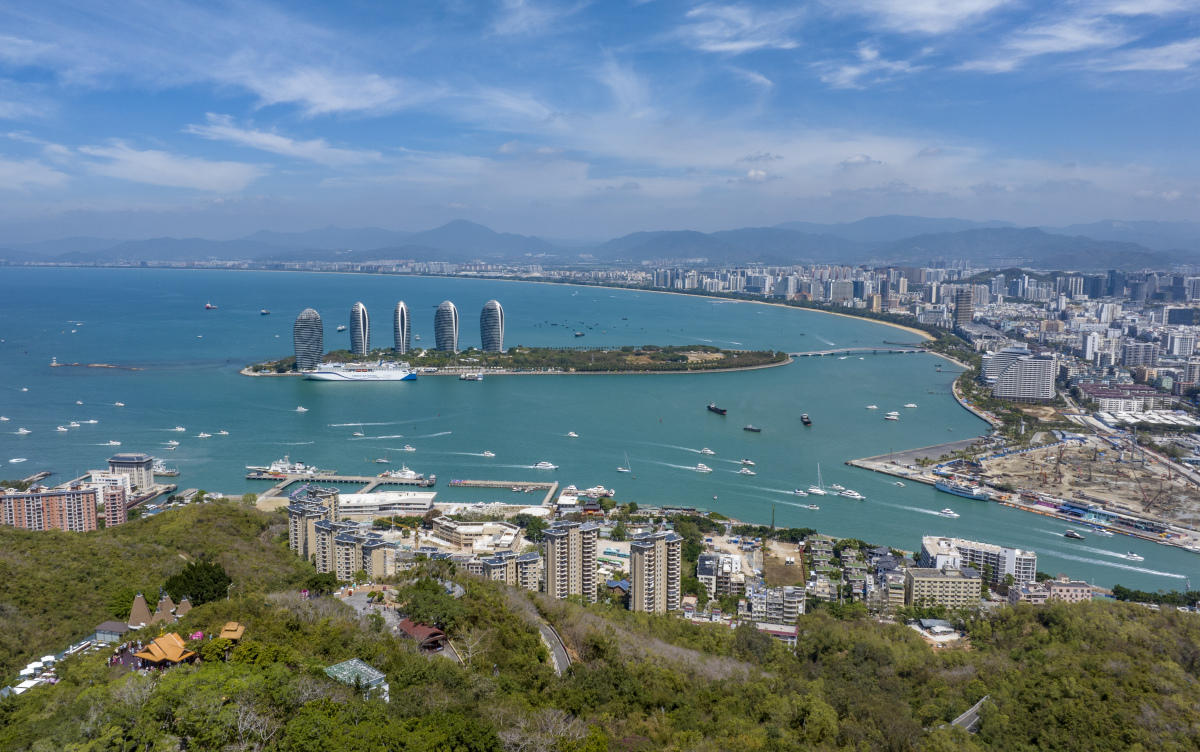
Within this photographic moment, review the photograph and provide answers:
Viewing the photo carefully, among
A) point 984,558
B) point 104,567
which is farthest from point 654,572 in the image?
point 104,567

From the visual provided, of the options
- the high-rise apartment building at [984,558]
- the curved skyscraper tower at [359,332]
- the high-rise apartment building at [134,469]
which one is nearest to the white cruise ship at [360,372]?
the curved skyscraper tower at [359,332]

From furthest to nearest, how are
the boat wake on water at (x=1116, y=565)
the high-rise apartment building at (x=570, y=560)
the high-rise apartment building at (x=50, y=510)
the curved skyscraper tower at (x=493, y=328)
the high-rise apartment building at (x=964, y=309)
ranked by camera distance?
the high-rise apartment building at (x=964, y=309), the curved skyscraper tower at (x=493, y=328), the high-rise apartment building at (x=50, y=510), the boat wake on water at (x=1116, y=565), the high-rise apartment building at (x=570, y=560)

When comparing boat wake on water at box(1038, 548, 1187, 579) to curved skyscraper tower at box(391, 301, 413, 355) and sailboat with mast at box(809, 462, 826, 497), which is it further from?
curved skyscraper tower at box(391, 301, 413, 355)

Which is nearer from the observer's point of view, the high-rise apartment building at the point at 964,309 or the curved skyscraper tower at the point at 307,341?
the curved skyscraper tower at the point at 307,341

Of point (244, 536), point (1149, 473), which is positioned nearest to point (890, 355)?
point (1149, 473)

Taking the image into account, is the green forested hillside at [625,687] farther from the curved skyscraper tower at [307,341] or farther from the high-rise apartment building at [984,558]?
the curved skyscraper tower at [307,341]

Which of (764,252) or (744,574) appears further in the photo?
(764,252)

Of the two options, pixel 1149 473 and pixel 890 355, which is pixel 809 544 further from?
pixel 890 355
